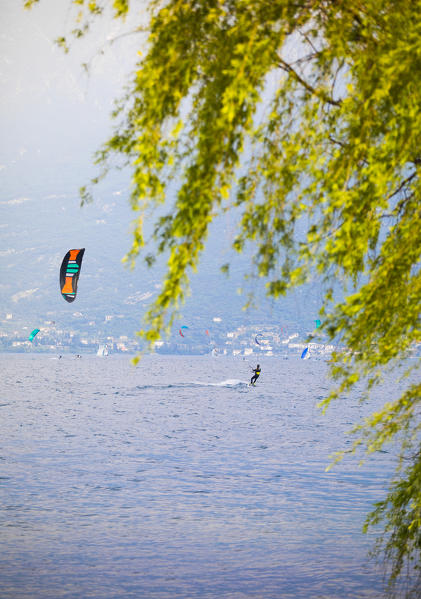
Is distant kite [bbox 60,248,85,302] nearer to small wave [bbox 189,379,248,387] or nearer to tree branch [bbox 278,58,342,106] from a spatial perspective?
tree branch [bbox 278,58,342,106]

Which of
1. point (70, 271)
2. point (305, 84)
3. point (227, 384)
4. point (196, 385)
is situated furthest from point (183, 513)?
point (227, 384)

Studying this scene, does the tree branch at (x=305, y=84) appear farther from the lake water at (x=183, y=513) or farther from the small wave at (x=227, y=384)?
the small wave at (x=227, y=384)

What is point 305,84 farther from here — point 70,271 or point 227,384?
point 227,384

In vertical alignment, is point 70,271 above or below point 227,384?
below

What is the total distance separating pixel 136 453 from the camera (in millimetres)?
44219

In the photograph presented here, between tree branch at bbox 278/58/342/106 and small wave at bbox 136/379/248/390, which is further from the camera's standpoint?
small wave at bbox 136/379/248/390

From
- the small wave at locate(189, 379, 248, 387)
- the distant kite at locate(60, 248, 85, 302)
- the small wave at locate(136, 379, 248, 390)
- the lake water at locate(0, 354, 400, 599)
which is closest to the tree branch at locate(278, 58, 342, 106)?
the lake water at locate(0, 354, 400, 599)

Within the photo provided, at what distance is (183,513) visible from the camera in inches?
1042

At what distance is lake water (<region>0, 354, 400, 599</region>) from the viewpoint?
60.3ft

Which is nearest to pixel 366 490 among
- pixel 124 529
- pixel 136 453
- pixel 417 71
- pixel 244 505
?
pixel 244 505

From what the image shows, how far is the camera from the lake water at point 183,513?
18.4m

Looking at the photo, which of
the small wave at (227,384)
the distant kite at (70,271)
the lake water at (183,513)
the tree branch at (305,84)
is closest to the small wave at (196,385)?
the small wave at (227,384)

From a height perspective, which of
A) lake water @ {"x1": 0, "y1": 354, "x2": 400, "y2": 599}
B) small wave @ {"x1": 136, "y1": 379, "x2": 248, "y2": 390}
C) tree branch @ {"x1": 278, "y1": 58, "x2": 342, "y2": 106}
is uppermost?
small wave @ {"x1": 136, "y1": 379, "x2": 248, "y2": 390}

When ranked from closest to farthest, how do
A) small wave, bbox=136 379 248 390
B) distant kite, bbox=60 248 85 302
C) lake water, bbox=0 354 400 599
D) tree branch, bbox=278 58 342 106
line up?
tree branch, bbox=278 58 342 106 → lake water, bbox=0 354 400 599 → distant kite, bbox=60 248 85 302 → small wave, bbox=136 379 248 390
